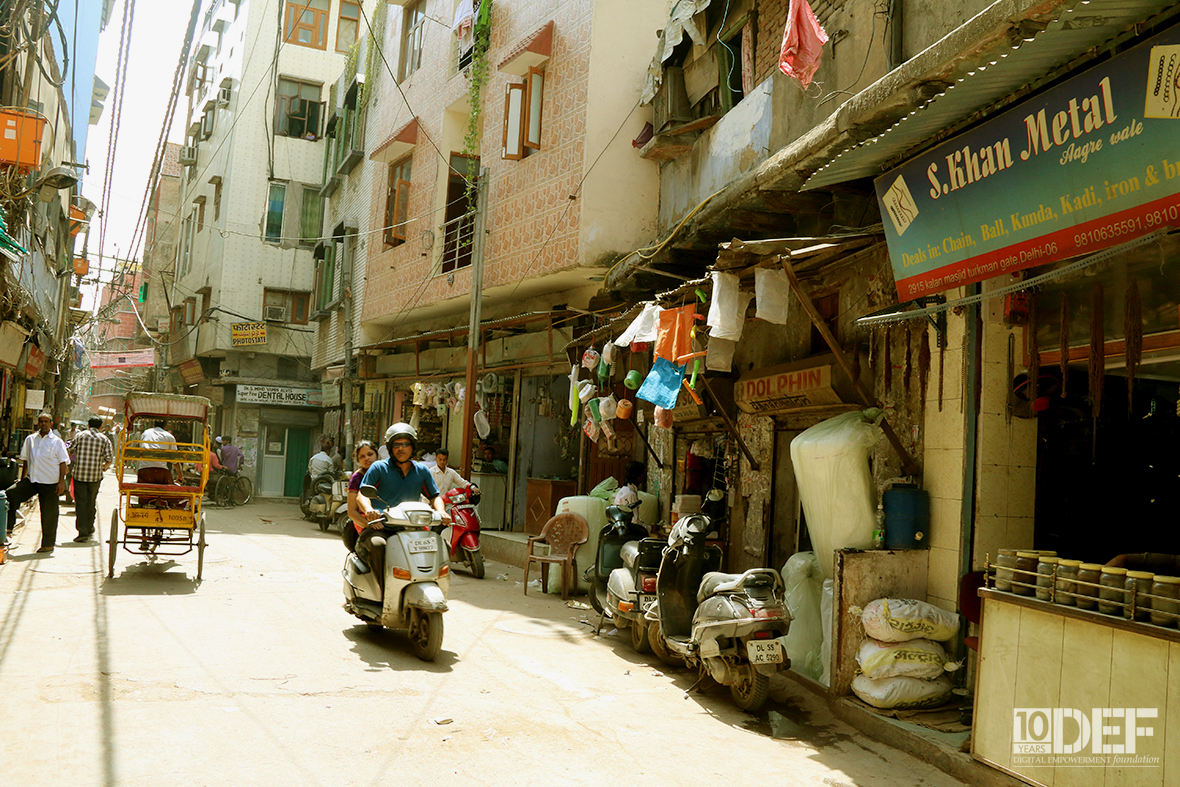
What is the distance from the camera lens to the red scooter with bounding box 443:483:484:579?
12.0 meters

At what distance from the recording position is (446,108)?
57.6ft

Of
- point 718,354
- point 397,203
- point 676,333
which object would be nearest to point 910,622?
point 718,354

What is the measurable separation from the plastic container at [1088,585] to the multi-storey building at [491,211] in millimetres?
7716

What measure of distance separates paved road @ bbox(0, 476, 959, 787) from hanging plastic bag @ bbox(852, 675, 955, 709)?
305mm

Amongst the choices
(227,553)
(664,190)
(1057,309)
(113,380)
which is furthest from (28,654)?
(113,380)

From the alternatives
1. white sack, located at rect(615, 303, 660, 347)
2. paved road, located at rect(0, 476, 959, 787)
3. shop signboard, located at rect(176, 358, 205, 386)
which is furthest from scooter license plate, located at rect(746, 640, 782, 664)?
shop signboard, located at rect(176, 358, 205, 386)

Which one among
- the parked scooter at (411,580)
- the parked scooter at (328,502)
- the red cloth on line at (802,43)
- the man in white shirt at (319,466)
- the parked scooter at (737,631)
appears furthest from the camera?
the man in white shirt at (319,466)

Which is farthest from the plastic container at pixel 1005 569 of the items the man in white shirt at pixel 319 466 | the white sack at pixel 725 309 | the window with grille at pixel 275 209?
the window with grille at pixel 275 209

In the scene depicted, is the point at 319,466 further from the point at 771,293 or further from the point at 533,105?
the point at 771,293

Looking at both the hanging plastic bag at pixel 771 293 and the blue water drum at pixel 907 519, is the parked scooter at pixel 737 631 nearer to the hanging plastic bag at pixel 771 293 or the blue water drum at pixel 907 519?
the blue water drum at pixel 907 519

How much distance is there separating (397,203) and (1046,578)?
669 inches

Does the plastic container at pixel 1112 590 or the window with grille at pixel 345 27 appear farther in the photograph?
the window with grille at pixel 345 27

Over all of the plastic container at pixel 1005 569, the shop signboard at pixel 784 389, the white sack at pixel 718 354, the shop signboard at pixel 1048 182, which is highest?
the shop signboard at pixel 1048 182

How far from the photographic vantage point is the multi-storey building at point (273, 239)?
29344 mm
